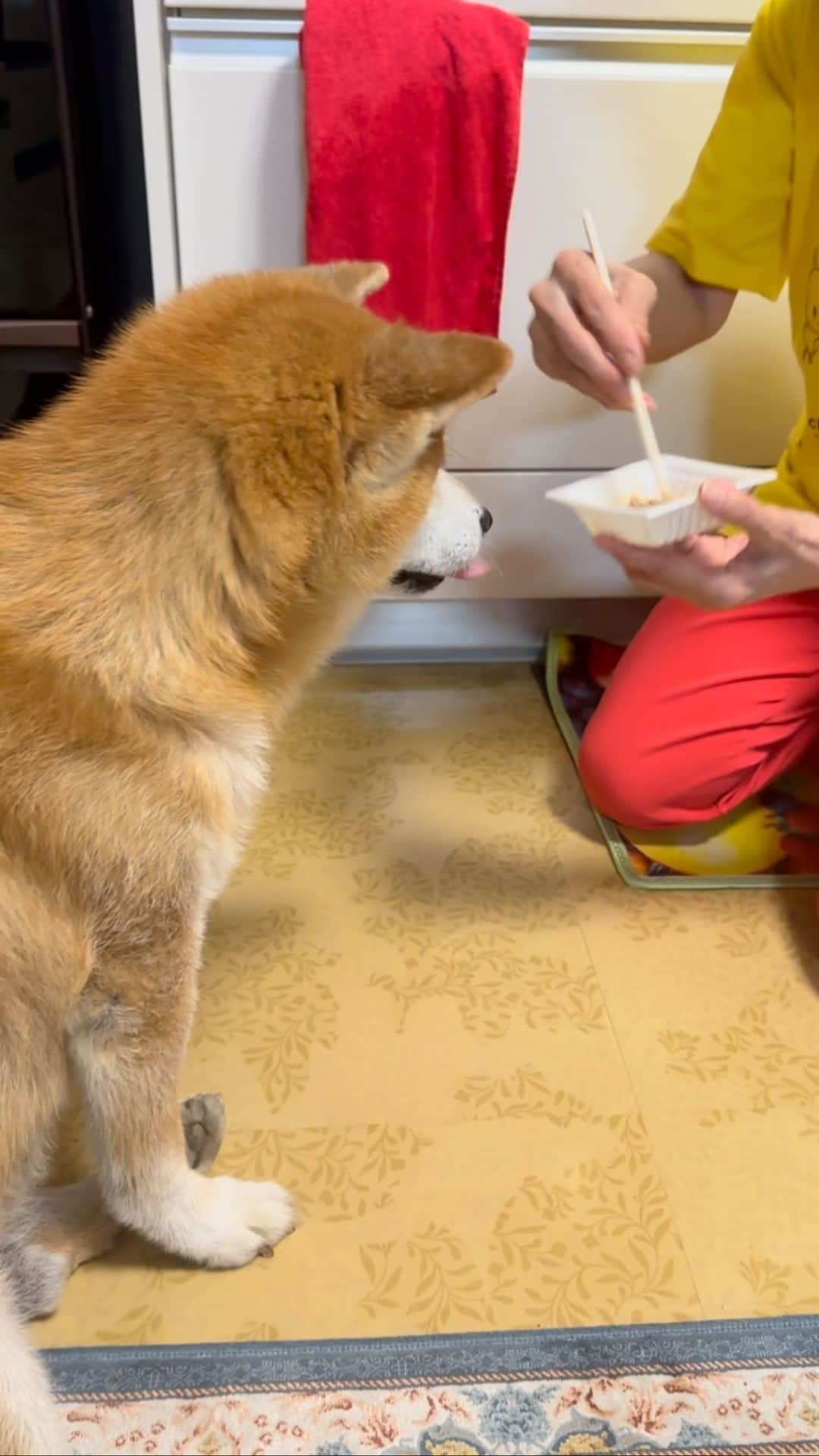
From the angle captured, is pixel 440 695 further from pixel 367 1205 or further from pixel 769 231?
pixel 367 1205

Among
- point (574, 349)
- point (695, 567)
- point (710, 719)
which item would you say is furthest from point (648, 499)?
point (710, 719)

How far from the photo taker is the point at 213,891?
848mm

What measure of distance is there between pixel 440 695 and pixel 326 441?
100 cm

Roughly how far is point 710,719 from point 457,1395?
32.8 inches

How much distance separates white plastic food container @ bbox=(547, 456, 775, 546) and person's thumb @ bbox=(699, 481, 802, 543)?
1 centimetres

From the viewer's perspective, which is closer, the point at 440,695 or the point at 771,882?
the point at 771,882

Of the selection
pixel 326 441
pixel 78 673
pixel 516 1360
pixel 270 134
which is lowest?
pixel 516 1360

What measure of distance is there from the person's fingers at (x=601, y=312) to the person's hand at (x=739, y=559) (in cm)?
22

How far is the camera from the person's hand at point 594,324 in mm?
1130

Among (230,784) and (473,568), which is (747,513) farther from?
(230,784)

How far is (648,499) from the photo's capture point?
104 centimetres

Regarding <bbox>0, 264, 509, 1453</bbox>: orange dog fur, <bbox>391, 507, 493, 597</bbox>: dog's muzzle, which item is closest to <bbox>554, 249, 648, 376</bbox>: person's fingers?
<bbox>391, 507, 493, 597</bbox>: dog's muzzle

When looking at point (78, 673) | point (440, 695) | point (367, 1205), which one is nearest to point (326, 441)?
point (78, 673)

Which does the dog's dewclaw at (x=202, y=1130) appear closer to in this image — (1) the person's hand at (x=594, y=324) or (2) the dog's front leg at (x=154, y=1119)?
(2) the dog's front leg at (x=154, y=1119)
